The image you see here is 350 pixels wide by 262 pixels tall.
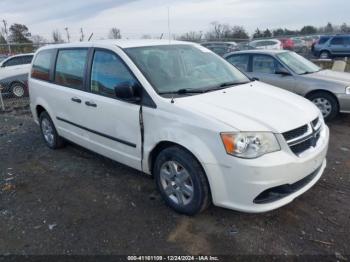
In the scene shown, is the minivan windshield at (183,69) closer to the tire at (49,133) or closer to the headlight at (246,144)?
the headlight at (246,144)

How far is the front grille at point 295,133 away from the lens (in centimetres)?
297

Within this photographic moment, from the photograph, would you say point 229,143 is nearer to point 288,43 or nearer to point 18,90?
point 18,90

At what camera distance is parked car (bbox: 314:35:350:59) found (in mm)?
21219

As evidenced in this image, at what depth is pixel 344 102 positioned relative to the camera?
644 centimetres

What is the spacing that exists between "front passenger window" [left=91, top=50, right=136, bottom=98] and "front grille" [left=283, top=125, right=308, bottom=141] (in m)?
1.67

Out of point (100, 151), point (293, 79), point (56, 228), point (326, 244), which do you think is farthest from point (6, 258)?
point (293, 79)

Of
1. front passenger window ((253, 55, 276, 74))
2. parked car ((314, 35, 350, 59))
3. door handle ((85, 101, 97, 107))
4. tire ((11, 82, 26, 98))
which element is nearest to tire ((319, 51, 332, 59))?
parked car ((314, 35, 350, 59))

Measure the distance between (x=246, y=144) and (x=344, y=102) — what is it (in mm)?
4548

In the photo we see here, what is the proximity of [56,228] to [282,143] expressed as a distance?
237 cm

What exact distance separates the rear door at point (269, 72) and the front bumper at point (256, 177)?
13.8 ft

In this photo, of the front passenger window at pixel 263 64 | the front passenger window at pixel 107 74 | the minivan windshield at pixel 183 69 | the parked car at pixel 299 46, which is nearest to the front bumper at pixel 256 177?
the minivan windshield at pixel 183 69

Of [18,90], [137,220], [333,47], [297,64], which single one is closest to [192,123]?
[137,220]

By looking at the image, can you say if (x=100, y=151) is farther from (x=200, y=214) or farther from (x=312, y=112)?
(x=312, y=112)

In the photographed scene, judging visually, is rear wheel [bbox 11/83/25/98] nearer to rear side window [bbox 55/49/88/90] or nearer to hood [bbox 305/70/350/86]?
rear side window [bbox 55/49/88/90]
